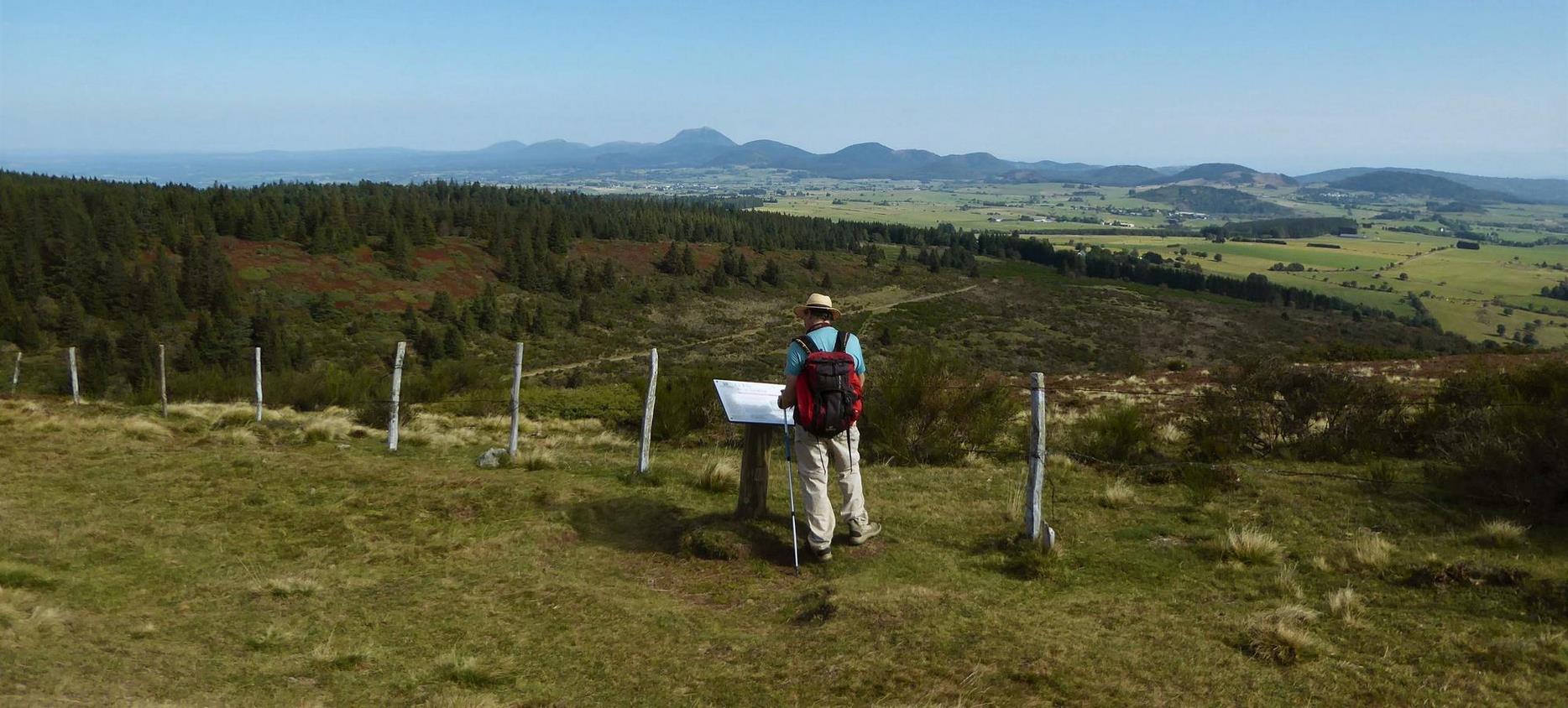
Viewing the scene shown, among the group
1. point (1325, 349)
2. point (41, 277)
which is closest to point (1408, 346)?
point (1325, 349)

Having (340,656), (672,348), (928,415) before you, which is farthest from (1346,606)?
(672,348)

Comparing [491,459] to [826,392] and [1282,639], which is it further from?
[1282,639]

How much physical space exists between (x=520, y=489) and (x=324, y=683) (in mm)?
4119

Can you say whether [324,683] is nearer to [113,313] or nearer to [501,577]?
[501,577]

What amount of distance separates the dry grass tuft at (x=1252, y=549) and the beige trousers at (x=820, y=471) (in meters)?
3.14

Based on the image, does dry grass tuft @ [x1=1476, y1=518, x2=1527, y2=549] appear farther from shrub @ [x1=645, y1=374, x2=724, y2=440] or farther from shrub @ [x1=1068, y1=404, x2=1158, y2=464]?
shrub @ [x1=645, y1=374, x2=724, y2=440]

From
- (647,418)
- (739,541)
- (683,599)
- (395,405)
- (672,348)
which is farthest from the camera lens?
(672,348)

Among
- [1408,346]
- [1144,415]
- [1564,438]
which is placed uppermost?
[1564,438]

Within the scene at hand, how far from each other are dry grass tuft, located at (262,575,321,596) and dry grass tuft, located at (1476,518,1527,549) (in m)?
9.72

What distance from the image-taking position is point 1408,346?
66.9 metres

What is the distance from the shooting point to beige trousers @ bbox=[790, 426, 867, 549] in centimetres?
671

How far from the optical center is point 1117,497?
8.50 metres

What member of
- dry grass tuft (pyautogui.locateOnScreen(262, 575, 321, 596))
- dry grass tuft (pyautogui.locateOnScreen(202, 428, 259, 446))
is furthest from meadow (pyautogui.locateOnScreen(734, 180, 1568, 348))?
dry grass tuft (pyautogui.locateOnScreen(262, 575, 321, 596))

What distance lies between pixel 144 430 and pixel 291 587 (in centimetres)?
796
